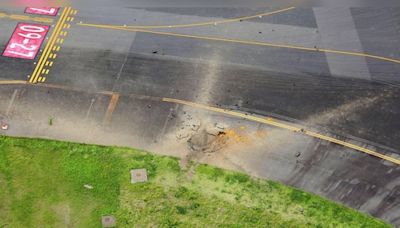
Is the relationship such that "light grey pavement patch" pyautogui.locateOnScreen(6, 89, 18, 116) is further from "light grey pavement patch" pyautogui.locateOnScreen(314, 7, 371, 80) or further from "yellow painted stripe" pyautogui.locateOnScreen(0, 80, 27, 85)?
"light grey pavement patch" pyautogui.locateOnScreen(314, 7, 371, 80)

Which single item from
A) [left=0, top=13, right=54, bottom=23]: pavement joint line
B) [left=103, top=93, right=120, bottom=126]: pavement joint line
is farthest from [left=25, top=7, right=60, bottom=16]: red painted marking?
[left=103, top=93, right=120, bottom=126]: pavement joint line

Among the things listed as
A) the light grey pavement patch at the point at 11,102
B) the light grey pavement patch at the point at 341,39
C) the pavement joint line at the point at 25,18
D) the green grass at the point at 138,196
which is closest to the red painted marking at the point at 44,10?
the pavement joint line at the point at 25,18

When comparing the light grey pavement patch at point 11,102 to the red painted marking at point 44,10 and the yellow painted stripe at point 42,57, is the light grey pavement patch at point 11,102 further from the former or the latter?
the red painted marking at point 44,10

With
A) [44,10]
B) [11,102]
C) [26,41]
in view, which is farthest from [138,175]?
[44,10]

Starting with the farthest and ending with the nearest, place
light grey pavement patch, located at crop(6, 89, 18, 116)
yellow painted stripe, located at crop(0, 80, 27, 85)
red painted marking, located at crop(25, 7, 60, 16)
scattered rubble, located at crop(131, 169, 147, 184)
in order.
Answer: red painted marking, located at crop(25, 7, 60, 16)
yellow painted stripe, located at crop(0, 80, 27, 85)
light grey pavement patch, located at crop(6, 89, 18, 116)
scattered rubble, located at crop(131, 169, 147, 184)

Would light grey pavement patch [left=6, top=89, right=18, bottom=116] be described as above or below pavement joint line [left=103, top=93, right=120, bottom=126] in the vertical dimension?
above

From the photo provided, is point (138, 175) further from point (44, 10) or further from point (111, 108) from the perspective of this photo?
point (44, 10)

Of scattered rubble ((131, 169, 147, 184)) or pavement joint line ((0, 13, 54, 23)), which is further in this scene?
pavement joint line ((0, 13, 54, 23))
